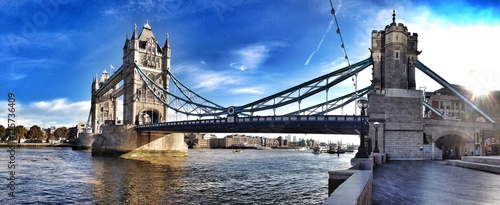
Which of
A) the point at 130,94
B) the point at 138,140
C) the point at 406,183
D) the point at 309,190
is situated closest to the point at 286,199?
the point at 309,190

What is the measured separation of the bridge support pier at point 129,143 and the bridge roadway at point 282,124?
39.7 ft

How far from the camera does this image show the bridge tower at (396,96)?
32188 millimetres

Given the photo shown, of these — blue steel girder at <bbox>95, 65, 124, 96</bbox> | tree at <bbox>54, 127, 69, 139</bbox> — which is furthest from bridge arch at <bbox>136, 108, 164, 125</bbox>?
tree at <bbox>54, 127, 69, 139</bbox>

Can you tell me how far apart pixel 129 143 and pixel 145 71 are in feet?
73.0

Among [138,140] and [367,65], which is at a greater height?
[367,65]

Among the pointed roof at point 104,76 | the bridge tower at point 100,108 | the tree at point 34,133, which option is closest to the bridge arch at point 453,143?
the bridge tower at point 100,108

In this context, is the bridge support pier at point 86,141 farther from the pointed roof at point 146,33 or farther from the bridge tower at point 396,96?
the bridge tower at point 396,96

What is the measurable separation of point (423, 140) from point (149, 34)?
7066 centimetres

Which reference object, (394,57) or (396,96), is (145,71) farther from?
A: (396,96)

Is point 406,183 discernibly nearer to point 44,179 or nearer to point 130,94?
point 44,179

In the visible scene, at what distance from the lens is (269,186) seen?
80.6 feet

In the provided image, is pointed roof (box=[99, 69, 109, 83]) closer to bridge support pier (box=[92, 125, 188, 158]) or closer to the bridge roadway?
bridge support pier (box=[92, 125, 188, 158])

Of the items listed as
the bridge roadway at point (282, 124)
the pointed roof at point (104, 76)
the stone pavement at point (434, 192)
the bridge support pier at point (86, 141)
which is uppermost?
the pointed roof at point (104, 76)

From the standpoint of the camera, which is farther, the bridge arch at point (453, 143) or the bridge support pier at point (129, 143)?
the bridge support pier at point (129, 143)
